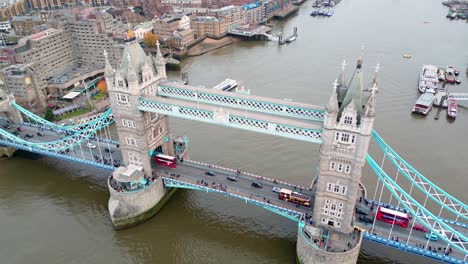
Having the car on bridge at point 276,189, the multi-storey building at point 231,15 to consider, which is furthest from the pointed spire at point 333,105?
the multi-storey building at point 231,15

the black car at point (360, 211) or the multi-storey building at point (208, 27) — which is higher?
the multi-storey building at point (208, 27)

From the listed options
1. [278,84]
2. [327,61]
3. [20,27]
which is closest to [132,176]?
[278,84]

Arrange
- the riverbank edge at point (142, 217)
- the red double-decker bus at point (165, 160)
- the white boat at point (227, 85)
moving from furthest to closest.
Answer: the white boat at point (227, 85), the red double-decker bus at point (165, 160), the riverbank edge at point (142, 217)

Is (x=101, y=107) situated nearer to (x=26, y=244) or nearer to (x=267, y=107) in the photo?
(x=26, y=244)

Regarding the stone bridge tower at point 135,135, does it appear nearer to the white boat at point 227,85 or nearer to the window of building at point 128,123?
the window of building at point 128,123

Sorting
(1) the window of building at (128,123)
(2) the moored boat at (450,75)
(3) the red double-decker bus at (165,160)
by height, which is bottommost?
(2) the moored boat at (450,75)

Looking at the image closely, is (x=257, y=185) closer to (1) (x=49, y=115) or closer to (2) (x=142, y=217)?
(2) (x=142, y=217)
